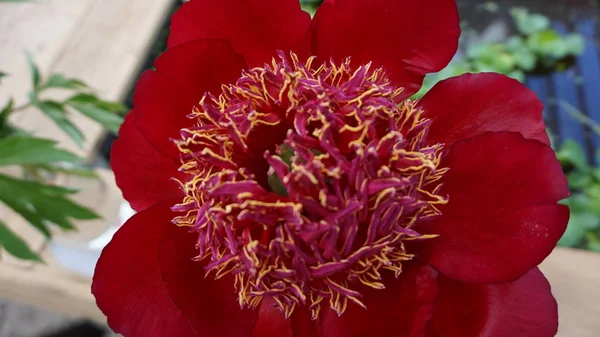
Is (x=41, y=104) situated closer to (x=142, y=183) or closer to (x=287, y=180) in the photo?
(x=142, y=183)

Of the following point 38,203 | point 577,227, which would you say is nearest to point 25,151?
point 38,203

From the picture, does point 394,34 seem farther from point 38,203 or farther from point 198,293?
point 38,203

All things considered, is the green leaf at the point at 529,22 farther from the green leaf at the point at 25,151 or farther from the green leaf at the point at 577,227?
the green leaf at the point at 25,151

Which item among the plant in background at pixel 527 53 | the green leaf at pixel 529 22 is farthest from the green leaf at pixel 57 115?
the green leaf at pixel 529 22

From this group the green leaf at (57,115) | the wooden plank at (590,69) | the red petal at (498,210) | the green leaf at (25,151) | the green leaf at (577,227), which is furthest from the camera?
the wooden plank at (590,69)

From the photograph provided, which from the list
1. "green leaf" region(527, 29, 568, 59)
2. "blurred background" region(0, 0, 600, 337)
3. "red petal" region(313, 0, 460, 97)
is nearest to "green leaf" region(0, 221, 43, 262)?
"blurred background" region(0, 0, 600, 337)

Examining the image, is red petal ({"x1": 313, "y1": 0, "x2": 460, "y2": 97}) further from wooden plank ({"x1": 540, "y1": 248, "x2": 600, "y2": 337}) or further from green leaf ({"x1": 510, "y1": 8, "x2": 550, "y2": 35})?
green leaf ({"x1": 510, "y1": 8, "x2": 550, "y2": 35})
